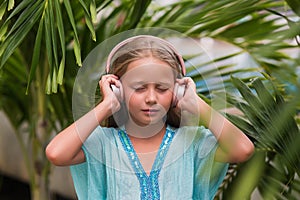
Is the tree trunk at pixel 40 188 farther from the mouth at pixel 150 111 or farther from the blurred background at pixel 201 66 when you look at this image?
the mouth at pixel 150 111

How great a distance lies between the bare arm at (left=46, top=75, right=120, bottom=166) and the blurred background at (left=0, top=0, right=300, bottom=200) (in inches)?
4.4

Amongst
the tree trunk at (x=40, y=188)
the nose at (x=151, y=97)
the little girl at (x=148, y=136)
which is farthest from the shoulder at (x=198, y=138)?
the tree trunk at (x=40, y=188)

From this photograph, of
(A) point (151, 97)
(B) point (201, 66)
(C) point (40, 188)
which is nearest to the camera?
(A) point (151, 97)

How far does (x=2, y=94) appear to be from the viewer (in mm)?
1887

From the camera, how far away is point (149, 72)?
0.91 m

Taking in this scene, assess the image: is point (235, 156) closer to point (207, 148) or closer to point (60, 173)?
point (207, 148)

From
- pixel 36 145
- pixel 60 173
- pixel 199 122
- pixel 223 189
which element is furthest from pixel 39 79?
pixel 60 173

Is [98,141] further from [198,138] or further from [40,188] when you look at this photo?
[40,188]

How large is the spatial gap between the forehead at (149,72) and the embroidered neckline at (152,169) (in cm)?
11

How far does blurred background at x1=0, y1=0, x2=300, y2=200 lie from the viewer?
999mm

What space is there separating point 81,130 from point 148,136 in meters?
0.11

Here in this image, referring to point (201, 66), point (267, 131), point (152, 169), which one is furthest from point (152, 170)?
point (201, 66)

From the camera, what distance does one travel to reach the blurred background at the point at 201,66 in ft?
3.28

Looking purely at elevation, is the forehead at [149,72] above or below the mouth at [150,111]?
above
